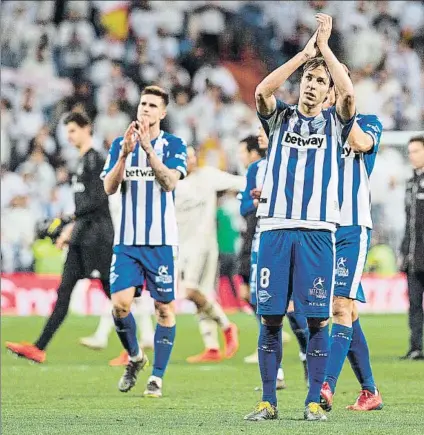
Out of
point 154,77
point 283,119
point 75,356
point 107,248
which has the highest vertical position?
point 154,77

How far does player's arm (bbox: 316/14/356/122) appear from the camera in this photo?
7.34 meters

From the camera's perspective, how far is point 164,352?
9641 millimetres

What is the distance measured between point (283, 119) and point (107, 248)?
4.39 metres

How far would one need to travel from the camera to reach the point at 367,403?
8633 mm

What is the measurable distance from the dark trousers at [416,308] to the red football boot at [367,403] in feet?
14.5

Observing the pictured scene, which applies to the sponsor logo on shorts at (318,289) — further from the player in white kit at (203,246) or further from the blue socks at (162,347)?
the player in white kit at (203,246)

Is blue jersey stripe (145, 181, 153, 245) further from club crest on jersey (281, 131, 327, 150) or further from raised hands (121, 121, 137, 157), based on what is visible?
club crest on jersey (281, 131, 327, 150)

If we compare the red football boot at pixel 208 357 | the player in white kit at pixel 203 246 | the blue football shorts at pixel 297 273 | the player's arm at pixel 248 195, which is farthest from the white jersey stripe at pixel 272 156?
the red football boot at pixel 208 357

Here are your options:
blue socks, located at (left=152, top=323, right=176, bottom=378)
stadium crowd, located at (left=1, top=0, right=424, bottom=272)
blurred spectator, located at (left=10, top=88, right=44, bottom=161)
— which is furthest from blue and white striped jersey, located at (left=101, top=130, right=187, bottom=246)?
blurred spectator, located at (left=10, top=88, right=44, bottom=161)

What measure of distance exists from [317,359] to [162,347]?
2.08m

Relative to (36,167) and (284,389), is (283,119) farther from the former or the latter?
(36,167)

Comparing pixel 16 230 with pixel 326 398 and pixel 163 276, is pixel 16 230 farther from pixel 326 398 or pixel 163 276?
pixel 326 398

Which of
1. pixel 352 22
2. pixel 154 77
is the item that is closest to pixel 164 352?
pixel 154 77

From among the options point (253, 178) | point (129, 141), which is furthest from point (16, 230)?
point (129, 141)
